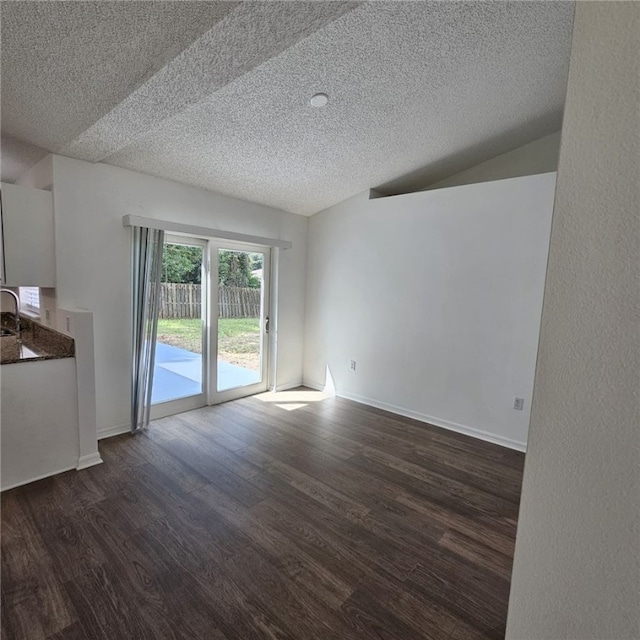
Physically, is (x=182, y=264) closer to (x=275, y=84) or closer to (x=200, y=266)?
(x=200, y=266)

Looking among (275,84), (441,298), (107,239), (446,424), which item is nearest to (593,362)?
(275,84)

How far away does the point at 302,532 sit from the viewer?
1996 mm

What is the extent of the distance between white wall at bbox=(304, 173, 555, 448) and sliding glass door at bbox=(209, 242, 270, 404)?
850 millimetres

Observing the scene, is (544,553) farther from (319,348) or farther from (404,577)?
(319,348)

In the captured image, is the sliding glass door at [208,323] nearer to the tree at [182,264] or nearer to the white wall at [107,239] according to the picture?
the tree at [182,264]

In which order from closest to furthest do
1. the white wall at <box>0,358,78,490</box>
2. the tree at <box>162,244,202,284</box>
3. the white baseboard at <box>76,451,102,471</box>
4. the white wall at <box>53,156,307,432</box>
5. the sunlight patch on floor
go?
the white wall at <box>0,358,78,490</box>
the white baseboard at <box>76,451,102,471</box>
the white wall at <box>53,156,307,432</box>
the tree at <box>162,244,202,284</box>
the sunlight patch on floor

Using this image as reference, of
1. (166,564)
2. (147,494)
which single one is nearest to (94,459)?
(147,494)

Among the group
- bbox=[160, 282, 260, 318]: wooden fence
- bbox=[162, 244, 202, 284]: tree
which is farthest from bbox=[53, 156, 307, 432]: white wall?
bbox=[160, 282, 260, 318]: wooden fence

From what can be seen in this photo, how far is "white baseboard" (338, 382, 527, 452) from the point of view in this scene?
3.21 m

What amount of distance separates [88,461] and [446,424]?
330 cm

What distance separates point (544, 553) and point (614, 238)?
74 cm

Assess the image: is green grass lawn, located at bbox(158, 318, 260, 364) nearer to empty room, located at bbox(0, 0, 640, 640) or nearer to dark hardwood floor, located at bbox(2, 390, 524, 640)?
empty room, located at bbox(0, 0, 640, 640)

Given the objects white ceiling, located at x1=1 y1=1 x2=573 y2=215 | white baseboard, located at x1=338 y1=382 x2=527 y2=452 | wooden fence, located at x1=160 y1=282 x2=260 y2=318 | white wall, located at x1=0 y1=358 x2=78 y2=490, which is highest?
white ceiling, located at x1=1 y1=1 x2=573 y2=215

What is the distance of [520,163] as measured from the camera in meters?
3.53
